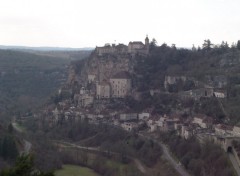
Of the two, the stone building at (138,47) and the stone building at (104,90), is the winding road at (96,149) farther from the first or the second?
the stone building at (138,47)

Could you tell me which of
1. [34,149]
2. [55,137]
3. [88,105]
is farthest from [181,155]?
[88,105]

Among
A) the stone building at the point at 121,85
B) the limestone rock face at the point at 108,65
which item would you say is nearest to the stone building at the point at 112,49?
the limestone rock face at the point at 108,65

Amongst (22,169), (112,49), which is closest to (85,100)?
(112,49)

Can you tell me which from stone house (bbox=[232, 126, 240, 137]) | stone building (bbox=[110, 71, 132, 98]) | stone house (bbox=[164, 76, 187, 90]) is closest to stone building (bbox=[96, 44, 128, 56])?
stone building (bbox=[110, 71, 132, 98])

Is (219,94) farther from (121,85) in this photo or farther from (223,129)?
(121,85)

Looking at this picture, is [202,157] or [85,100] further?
[85,100]
